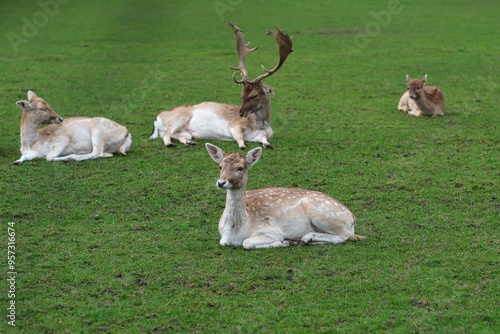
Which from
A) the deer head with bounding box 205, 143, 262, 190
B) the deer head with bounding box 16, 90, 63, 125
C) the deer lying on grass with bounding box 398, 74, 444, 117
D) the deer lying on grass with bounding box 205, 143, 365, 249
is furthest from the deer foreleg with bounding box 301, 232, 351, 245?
the deer lying on grass with bounding box 398, 74, 444, 117

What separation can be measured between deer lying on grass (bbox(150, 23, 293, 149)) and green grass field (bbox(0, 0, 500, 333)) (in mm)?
235

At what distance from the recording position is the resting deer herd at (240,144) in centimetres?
757

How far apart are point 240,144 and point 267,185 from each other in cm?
203

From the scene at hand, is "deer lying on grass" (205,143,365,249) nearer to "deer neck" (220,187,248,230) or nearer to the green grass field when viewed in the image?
"deer neck" (220,187,248,230)

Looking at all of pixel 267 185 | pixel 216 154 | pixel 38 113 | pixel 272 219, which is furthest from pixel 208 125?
pixel 272 219

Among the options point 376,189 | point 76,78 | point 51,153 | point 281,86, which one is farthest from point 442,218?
point 76,78

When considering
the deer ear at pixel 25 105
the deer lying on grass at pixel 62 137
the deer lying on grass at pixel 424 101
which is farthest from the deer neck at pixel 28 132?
the deer lying on grass at pixel 424 101

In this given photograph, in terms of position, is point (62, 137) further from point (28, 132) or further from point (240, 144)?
point (240, 144)

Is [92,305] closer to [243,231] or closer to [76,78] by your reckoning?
[243,231]

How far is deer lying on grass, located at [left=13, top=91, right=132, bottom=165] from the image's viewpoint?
11016mm

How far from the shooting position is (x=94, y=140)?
1109cm

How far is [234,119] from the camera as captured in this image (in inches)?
482

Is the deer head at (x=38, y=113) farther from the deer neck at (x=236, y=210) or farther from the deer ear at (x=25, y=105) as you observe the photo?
the deer neck at (x=236, y=210)

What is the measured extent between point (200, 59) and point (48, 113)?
926 cm
